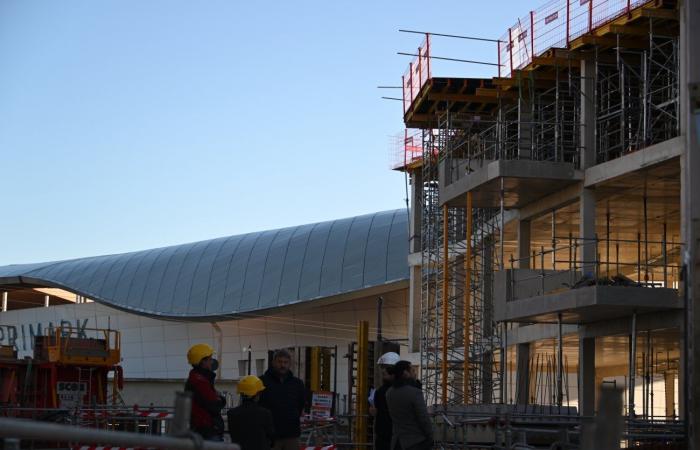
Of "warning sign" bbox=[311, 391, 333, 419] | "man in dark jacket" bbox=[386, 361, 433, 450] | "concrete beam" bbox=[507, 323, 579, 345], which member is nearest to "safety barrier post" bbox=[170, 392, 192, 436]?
"man in dark jacket" bbox=[386, 361, 433, 450]

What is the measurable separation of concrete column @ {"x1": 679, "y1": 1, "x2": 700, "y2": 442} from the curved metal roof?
29.7 metres

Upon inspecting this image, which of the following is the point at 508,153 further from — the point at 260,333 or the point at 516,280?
the point at 260,333

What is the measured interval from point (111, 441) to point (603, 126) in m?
25.8

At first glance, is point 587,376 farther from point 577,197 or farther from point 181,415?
point 181,415

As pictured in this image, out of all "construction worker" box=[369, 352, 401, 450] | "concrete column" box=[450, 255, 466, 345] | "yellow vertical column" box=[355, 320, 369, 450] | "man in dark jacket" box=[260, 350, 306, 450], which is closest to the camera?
"man in dark jacket" box=[260, 350, 306, 450]

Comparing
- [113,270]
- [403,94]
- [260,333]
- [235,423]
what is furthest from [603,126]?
[113,270]

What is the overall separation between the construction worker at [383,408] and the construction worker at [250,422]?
6.84ft

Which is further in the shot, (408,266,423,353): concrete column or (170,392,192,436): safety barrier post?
(408,266,423,353): concrete column

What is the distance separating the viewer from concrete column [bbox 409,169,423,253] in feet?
150

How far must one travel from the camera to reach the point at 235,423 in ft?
36.5

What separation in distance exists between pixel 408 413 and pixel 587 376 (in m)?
17.1

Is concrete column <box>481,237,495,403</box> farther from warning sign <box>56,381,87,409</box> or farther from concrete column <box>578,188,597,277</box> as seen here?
warning sign <box>56,381,87,409</box>

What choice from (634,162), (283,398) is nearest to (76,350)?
(634,162)

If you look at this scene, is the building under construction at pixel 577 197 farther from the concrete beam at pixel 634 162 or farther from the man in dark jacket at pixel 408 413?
the man in dark jacket at pixel 408 413
